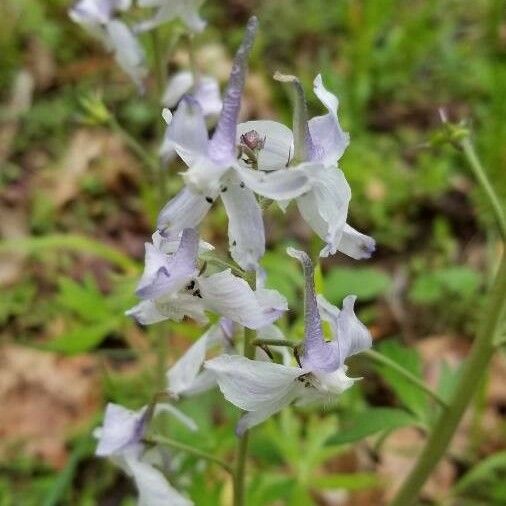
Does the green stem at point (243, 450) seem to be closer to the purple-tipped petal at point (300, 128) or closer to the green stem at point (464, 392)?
the purple-tipped petal at point (300, 128)

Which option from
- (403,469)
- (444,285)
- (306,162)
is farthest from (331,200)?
(444,285)

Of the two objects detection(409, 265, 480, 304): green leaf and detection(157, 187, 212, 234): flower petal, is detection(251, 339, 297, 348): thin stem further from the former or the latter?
detection(409, 265, 480, 304): green leaf

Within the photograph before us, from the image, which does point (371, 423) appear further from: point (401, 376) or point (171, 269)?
point (171, 269)

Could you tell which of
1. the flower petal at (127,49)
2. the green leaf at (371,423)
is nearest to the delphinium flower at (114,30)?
the flower petal at (127,49)

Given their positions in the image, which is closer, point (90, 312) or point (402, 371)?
point (402, 371)

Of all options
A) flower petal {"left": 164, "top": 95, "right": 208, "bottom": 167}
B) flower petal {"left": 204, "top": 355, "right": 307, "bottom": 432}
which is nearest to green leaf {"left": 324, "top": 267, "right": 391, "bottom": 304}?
flower petal {"left": 204, "top": 355, "right": 307, "bottom": 432}

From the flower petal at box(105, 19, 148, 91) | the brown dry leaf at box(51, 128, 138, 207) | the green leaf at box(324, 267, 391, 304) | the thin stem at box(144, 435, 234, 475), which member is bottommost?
the brown dry leaf at box(51, 128, 138, 207)
